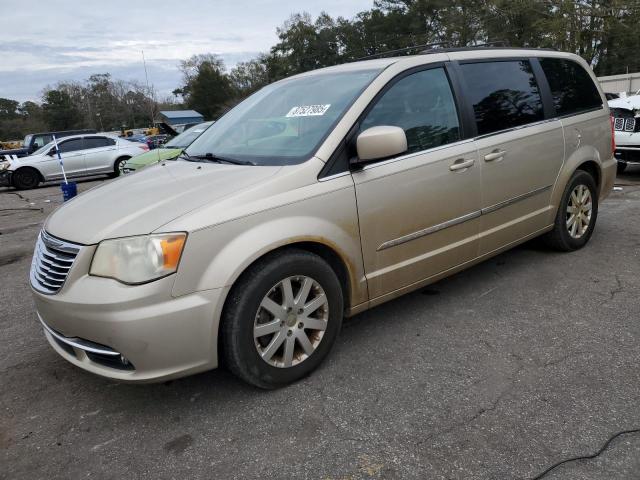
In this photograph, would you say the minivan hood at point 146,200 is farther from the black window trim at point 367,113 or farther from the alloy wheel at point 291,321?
the alloy wheel at point 291,321

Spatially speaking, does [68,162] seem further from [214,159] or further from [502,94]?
[502,94]

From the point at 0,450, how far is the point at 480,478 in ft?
7.19

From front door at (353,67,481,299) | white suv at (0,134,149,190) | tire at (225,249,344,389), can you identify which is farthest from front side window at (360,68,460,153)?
white suv at (0,134,149,190)

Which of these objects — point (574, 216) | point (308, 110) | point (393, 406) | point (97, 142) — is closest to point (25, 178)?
point (97, 142)

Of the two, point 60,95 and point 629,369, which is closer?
point 629,369

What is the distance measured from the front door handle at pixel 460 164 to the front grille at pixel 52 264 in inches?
89.3

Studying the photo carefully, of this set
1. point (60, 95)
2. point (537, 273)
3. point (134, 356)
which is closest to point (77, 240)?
point (134, 356)

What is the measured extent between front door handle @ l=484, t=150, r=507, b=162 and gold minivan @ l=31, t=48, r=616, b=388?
0.4 inches

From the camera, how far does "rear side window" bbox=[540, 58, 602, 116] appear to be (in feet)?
13.8

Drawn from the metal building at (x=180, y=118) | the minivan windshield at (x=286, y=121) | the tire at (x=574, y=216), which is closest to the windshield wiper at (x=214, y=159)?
the minivan windshield at (x=286, y=121)

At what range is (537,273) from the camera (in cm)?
421

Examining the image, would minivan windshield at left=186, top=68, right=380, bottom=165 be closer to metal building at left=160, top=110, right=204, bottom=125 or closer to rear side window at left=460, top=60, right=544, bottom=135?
rear side window at left=460, top=60, right=544, bottom=135

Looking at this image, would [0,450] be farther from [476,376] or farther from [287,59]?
[287,59]

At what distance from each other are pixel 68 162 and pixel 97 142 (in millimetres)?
1091
